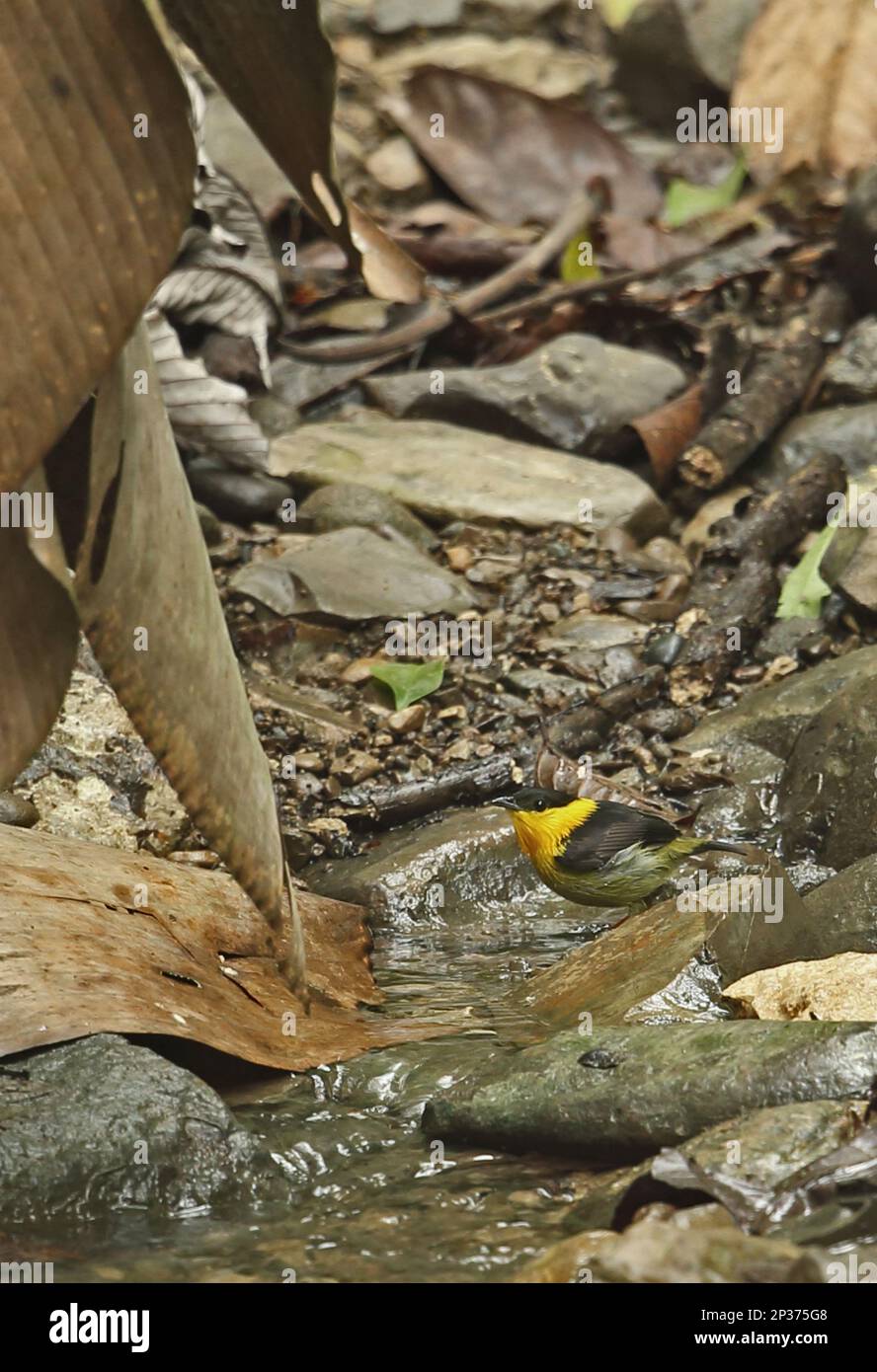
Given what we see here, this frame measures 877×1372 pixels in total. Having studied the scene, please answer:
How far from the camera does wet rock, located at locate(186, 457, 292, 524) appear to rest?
682 centimetres

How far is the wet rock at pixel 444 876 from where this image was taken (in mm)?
4922

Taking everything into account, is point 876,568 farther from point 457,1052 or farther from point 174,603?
point 174,603

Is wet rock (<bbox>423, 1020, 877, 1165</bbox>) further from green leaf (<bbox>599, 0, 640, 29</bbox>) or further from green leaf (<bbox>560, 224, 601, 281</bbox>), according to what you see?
green leaf (<bbox>599, 0, 640, 29</bbox>)

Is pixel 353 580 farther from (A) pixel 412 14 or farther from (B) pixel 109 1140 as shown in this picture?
(A) pixel 412 14

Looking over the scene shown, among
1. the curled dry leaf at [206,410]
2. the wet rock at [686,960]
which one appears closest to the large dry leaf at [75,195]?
the wet rock at [686,960]

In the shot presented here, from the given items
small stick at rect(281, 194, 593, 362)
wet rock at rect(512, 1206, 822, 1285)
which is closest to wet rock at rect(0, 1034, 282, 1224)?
wet rock at rect(512, 1206, 822, 1285)

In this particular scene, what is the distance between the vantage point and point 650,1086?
2.94 meters

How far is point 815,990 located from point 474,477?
13.5ft

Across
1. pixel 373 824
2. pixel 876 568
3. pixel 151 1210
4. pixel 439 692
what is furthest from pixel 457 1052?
pixel 876 568

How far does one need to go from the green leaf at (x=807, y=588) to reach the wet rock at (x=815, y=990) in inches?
113

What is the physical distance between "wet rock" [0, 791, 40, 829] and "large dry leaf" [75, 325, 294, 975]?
355 centimetres

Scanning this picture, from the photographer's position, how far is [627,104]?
11664 millimetres
